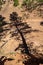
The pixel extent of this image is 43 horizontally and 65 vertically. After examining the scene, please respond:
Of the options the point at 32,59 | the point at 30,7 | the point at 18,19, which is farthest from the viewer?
the point at 30,7

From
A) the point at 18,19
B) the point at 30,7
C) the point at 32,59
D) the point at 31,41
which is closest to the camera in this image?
the point at 32,59

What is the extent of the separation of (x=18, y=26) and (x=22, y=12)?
163 centimetres

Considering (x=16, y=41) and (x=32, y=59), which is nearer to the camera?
(x=32, y=59)

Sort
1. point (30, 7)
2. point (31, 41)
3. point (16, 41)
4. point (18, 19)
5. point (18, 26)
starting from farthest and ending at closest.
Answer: point (30, 7) < point (18, 19) < point (18, 26) < point (16, 41) < point (31, 41)

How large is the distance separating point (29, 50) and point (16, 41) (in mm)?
1262

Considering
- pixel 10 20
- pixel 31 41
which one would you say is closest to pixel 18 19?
pixel 10 20

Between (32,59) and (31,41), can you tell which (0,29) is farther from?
(32,59)

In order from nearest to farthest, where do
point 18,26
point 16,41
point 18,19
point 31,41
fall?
1. point 31,41
2. point 16,41
3. point 18,26
4. point 18,19

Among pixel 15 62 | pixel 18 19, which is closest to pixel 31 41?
pixel 15 62

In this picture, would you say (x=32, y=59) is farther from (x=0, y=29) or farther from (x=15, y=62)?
(x=0, y=29)

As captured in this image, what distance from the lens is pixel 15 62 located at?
6809 mm

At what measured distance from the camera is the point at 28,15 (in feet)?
33.9

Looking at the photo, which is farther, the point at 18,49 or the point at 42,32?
the point at 42,32

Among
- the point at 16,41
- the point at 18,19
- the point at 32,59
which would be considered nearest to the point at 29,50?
the point at 32,59
